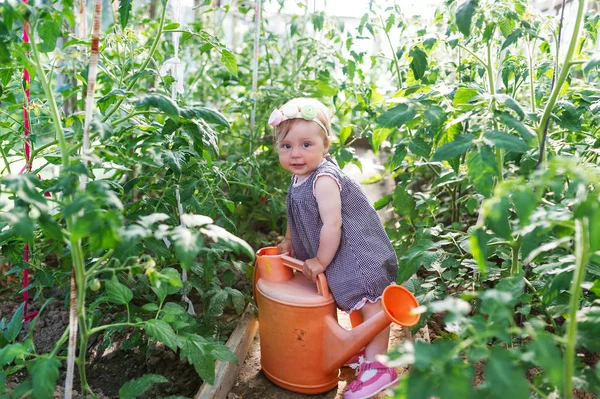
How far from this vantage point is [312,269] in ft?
6.01

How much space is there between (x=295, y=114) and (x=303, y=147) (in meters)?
0.12

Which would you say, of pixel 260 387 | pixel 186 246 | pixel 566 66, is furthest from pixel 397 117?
pixel 260 387

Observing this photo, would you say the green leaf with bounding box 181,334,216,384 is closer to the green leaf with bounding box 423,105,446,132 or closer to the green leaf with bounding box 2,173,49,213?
the green leaf with bounding box 2,173,49,213

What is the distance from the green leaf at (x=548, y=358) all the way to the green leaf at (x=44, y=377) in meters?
0.96

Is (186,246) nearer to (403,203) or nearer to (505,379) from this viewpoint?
(505,379)

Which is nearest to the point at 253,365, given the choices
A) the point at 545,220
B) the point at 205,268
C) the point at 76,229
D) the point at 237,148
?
the point at 205,268

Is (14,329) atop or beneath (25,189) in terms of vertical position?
beneath

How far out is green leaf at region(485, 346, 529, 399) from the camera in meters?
0.91

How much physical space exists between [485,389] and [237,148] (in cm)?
245

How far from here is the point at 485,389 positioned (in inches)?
38.1

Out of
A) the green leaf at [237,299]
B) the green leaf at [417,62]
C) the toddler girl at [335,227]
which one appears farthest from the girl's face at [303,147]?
the green leaf at [237,299]

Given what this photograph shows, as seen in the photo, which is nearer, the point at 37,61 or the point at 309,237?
the point at 37,61

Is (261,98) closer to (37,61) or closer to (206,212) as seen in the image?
(206,212)

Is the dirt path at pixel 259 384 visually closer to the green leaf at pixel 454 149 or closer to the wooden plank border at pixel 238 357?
the wooden plank border at pixel 238 357
